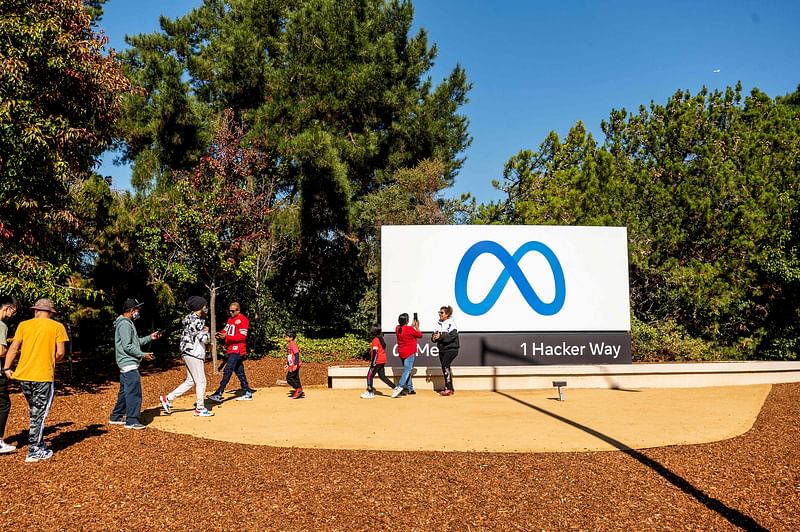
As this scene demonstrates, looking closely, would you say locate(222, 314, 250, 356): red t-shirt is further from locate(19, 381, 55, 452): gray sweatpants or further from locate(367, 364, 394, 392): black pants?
locate(19, 381, 55, 452): gray sweatpants

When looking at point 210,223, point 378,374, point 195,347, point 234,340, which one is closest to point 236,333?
point 234,340

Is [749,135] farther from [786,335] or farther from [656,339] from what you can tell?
[656,339]

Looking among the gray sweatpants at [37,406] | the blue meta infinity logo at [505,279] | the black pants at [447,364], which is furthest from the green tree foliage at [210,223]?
the gray sweatpants at [37,406]

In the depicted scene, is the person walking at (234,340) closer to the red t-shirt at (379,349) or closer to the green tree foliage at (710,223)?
the red t-shirt at (379,349)

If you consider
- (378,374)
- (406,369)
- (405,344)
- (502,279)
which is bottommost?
(378,374)

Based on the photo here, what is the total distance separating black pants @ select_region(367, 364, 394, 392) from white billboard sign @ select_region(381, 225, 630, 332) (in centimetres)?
146

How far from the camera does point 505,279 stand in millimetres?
15242

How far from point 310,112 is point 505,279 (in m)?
11.9

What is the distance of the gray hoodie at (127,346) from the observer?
347 inches

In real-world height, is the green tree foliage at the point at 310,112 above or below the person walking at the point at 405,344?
above

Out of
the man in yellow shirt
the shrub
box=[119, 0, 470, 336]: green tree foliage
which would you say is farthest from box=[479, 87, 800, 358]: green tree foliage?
the man in yellow shirt

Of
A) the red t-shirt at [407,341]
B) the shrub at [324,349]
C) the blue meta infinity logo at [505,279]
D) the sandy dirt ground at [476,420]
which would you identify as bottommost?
the sandy dirt ground at [476,420]

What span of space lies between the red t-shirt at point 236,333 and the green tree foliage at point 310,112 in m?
10.6

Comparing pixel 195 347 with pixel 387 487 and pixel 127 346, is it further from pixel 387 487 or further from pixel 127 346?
pixel 387 487
